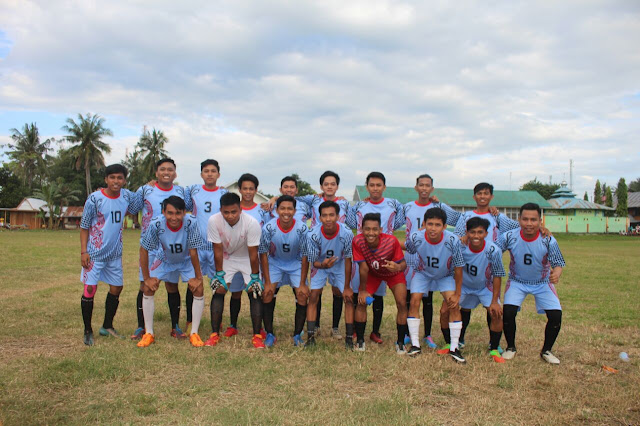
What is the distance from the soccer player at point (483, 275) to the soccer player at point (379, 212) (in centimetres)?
110

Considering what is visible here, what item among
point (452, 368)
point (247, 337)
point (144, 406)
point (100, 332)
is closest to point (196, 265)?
point (247, 337)

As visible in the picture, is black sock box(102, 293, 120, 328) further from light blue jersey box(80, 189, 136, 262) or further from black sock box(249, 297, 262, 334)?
black sock box(249, 297, 262, 334)

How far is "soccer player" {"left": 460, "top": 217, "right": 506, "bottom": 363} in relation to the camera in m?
5.77

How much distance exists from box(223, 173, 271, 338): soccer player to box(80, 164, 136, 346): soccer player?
5.07 ft

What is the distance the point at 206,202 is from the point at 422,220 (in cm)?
314

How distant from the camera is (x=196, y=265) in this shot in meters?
6.13

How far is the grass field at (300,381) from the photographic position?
3902mm

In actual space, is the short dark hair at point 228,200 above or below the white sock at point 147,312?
above

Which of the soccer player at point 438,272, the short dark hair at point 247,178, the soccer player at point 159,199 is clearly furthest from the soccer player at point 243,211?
the soccer player at point 438,272

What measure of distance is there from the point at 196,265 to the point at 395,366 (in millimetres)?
2809

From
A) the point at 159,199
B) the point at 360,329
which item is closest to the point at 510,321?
the point at 360,329

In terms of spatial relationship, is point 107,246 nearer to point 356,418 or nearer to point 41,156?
point 356,418

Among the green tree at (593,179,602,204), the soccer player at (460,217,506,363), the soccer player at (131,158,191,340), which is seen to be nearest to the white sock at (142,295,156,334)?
the soccer player at (131,158,191,340)

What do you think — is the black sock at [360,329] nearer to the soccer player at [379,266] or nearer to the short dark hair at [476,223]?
the soccer player at [379,266]
